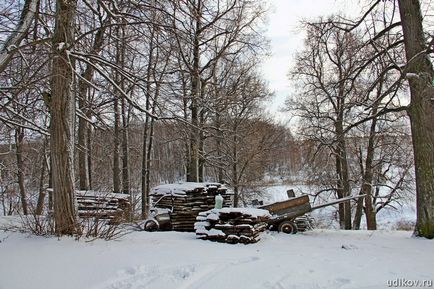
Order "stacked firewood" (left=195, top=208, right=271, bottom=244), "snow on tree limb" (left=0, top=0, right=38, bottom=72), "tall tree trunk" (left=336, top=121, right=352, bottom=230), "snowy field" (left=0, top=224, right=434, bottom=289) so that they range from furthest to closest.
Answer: "tall tree trunk" (left=336, top=121, right=352, bottom=230), "stacked firewood" (left=195, top=208, right=271, bottom=244), "snow on tree limb" (left=0, top=0, right=38, bottom=72), "snowy field" (left=0, top=224, right=434, bottom=289)

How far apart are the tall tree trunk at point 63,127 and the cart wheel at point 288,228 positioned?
5218mm

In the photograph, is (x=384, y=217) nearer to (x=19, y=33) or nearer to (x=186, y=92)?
(x=186, y=92)

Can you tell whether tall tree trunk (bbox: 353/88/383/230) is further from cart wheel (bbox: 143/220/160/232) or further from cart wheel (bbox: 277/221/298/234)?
cart wheel (bbox: 143/220/160/232)

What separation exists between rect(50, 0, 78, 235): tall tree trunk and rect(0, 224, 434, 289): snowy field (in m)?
0.55

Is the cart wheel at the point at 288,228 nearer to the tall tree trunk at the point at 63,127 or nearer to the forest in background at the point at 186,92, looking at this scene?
the forest in background at the point at 186,92

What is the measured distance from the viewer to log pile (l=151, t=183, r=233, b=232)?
9117 millimetres

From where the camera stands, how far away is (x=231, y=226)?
6988 mm

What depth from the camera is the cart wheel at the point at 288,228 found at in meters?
8.80

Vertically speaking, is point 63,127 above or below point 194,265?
above

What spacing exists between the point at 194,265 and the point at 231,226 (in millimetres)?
2425

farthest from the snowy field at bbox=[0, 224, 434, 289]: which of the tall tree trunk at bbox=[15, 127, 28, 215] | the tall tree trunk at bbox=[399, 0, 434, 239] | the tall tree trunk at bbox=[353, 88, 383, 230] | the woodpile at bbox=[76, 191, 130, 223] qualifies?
the tall tree trunk at bbox=[353, 88, 383, 230]

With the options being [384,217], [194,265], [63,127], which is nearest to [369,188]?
[384,217]

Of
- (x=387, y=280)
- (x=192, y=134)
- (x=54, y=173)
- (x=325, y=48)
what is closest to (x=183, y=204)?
(x=192, y=134)

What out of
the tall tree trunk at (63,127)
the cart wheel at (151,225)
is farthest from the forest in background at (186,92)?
the cart wheel at (151,225)
